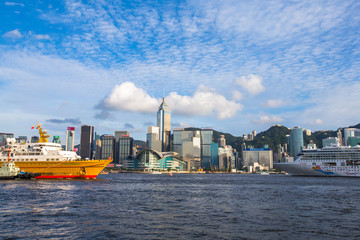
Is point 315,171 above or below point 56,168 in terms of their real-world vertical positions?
below

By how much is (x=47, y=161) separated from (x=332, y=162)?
123459 mm

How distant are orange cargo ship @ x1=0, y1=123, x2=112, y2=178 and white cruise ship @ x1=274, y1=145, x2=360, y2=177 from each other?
99458 mm

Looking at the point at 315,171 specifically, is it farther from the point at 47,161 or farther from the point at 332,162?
the point at 47,161

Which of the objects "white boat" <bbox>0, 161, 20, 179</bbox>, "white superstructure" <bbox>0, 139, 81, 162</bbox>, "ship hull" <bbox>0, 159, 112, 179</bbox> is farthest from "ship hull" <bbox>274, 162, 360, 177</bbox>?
"white boat" <bbox>0, 161, 20, 179</bbox>

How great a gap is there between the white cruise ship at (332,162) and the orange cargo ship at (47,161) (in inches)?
3916

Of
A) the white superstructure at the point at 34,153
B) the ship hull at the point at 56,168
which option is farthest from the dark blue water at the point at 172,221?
the white superstructure at the point at 34,153

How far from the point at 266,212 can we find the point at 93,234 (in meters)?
21.8

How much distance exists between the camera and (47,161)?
9081cm

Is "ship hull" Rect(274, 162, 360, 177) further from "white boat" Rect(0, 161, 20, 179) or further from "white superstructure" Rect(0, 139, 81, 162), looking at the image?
"white boat" Rect(0, 161, 20, 179)

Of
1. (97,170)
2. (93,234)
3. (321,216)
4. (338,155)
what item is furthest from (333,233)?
(338,155)

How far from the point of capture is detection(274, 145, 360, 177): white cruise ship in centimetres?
13500

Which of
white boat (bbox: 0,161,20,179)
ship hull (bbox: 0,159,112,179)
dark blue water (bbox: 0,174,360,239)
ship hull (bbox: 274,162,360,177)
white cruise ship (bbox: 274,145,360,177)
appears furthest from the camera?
ship hull (bbox: 274,162,360,177)

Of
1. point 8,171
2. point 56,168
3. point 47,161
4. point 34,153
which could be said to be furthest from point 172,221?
point 8,171

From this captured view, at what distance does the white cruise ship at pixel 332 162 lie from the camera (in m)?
135
